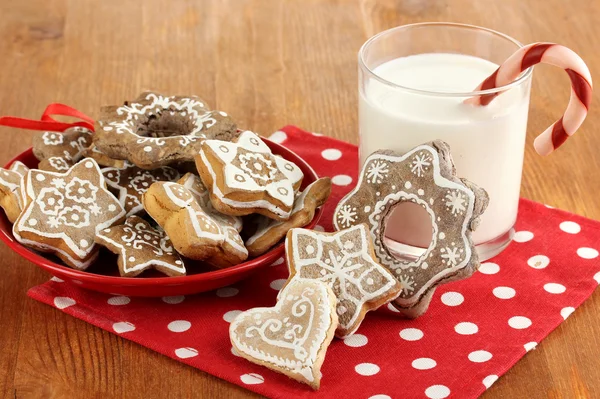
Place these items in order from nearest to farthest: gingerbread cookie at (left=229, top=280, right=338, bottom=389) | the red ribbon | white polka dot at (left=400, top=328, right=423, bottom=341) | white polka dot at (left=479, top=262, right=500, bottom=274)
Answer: gingerbread cookie at (left=229, top=280, right=338, bottom=389), white polka dot at (left=400, top=328, right=423, bottom=341), white polka dot at (left=479, top=262, right=500, bottom=274), the red ribbon

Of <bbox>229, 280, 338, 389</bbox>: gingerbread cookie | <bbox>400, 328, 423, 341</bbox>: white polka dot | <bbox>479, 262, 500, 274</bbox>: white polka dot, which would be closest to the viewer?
<bbox>229, 280, 338, 389</bbox>: gingerbread cookie

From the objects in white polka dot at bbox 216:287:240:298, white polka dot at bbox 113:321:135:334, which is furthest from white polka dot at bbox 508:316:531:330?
white polka dot at bbox 113:321:135:334

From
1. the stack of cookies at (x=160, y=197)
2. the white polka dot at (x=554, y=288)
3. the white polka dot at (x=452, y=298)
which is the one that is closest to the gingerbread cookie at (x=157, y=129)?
the stack of cookies at (x=160, y=197)

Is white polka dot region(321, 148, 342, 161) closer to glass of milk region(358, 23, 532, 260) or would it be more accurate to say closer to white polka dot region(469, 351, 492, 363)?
glass of milk region(358, 23, 532, 260)

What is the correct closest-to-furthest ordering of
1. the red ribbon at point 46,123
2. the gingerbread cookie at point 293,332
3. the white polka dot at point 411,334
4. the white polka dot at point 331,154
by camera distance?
1. the gingerbread cookie at point 293,332
2. the white polka dot at point 411,334
3. the red ribbon at point 46,123
4. the white polka dot at point 331,154

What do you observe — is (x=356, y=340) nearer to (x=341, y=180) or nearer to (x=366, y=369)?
(x=366, y=369)

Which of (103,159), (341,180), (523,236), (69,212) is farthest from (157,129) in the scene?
(523,236)

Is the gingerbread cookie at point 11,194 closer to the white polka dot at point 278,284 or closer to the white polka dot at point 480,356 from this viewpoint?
the white polka dot at point 278,284
